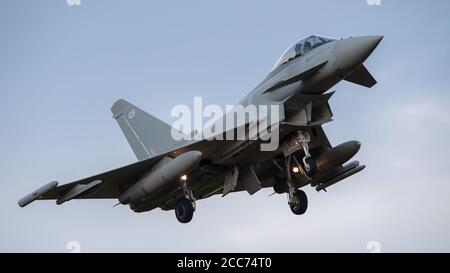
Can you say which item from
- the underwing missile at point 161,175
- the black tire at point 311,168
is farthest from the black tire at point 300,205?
the underwing missile at point 161,175

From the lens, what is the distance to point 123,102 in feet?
78.2

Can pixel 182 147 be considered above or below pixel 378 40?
below

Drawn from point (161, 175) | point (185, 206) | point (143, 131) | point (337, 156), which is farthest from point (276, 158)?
point (143, 131)

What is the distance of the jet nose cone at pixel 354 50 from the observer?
53.7 feet

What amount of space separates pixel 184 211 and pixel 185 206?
137 mm

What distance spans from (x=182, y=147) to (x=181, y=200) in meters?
1.45

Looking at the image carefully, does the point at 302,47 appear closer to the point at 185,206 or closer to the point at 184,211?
the point at 185,206

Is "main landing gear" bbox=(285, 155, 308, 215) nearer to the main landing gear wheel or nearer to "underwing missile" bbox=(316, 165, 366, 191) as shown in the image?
the main landing gear wheel

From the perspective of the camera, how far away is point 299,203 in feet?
63.9

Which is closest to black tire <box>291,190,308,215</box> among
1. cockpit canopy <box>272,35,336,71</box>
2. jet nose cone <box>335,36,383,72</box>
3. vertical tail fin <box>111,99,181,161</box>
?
cockpit canopy <box>272,35,336,71</box>

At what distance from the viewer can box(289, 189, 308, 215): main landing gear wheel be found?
19.4 metres

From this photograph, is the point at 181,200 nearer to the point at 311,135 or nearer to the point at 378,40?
the point at 311,135
